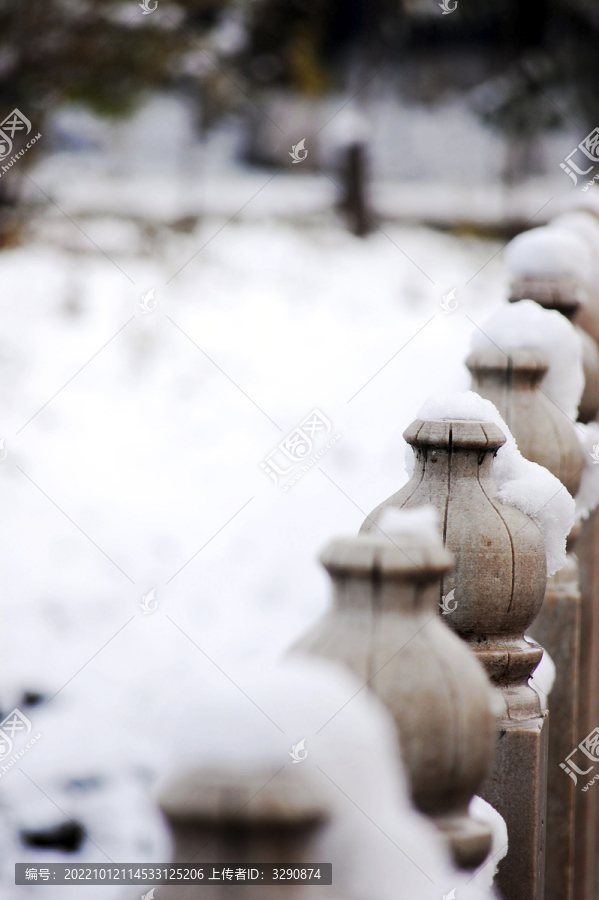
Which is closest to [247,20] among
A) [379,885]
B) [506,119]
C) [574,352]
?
[506,119]

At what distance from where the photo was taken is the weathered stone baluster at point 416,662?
94 centimetres

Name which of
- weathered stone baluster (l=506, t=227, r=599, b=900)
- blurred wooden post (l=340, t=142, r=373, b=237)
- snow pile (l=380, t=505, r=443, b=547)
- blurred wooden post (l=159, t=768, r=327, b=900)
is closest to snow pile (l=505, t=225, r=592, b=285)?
weathered stone baluster (l=506, t=227, r=599, b=900)

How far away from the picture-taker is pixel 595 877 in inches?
92.0

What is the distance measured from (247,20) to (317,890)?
42.9 feet

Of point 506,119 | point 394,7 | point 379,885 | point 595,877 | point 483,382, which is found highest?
point 394,7

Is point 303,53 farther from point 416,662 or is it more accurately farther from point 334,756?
point 334,756

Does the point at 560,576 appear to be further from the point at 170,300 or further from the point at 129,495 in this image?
the point at 170,300

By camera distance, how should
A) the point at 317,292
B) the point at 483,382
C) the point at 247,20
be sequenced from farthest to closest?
1. the point at 247,20
2. the point at 317,292
3. the point at 483,382

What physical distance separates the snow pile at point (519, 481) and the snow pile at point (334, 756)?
2.03ft

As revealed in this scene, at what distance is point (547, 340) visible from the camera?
1.91 meters

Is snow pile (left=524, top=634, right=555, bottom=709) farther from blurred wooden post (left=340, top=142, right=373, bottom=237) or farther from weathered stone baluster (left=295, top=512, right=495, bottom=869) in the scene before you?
blurred wooden post (left=340, top=142, right=373, bottom=237)

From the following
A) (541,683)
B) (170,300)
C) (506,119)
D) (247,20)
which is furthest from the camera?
(506,119)

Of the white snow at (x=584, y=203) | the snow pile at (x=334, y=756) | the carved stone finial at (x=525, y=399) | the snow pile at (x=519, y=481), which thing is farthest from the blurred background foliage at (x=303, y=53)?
the snow pile at (x=334, y=756)

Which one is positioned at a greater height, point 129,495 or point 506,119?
point 506,119
